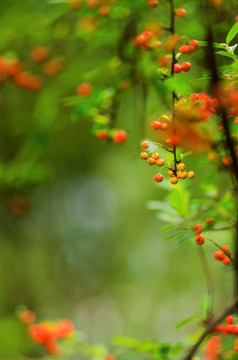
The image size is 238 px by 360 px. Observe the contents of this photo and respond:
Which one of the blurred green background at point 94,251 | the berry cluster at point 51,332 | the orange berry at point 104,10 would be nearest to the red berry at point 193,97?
the orange berry at point 104,10

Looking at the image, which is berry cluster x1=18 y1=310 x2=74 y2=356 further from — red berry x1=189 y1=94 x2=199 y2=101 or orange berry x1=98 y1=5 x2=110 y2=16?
red berry x1=189 y1=94 x2=199 y2=101

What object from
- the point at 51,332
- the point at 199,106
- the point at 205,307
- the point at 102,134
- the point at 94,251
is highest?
the point at 199,106

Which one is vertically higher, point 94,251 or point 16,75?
point 16,75

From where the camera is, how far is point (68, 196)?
24.7 feet

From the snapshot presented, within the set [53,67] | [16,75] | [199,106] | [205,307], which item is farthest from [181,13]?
[16,75]

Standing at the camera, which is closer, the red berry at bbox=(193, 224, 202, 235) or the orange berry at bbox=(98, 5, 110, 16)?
the red berry at bbox=(193, 224, 202, 235)

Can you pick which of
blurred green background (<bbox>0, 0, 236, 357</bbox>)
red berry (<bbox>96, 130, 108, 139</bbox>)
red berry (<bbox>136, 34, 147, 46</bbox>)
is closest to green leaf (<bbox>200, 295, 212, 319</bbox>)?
red berry (<bbox>96, 130, 108, 139</bbox>)

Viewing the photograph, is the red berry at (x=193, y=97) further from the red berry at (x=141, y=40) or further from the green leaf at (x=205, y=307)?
the green leaf at (x=205, y=307)

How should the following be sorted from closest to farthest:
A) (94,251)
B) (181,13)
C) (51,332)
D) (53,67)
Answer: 1. (181,13)
2. (51,332)
3. (53,67)
4. (94,251)

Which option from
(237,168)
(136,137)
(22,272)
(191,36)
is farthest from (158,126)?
(22,272)

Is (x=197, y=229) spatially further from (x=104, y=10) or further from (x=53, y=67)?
(x=53, y=67)

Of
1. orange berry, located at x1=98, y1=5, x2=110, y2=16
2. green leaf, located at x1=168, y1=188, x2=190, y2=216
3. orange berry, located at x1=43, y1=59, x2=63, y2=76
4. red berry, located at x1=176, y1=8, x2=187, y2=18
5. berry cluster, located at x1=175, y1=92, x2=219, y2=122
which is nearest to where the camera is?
berry cluster, located at x1=175, y1=92, x2=219, y2=122

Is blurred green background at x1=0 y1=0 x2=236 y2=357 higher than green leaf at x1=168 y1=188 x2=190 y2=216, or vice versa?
green leaf at x1=168 y1=188 x2=190 y2=216

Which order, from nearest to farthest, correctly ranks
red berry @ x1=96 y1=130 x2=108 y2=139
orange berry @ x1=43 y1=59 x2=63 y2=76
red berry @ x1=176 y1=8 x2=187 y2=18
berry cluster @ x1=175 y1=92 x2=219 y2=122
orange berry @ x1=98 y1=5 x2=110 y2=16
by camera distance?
berry cluster @ x1=175 y1=92 x2=219 y2=122 → red berry @ x1=176 y1=8 x2=187 y2=18 → orange berry @ x1=98 y1=5 x2=110 y2=16 → red berry @ x1=96 y1=130 x2=108 y2=139 → orange berry @ x1=43 y1=59 x2=63 y2=76
